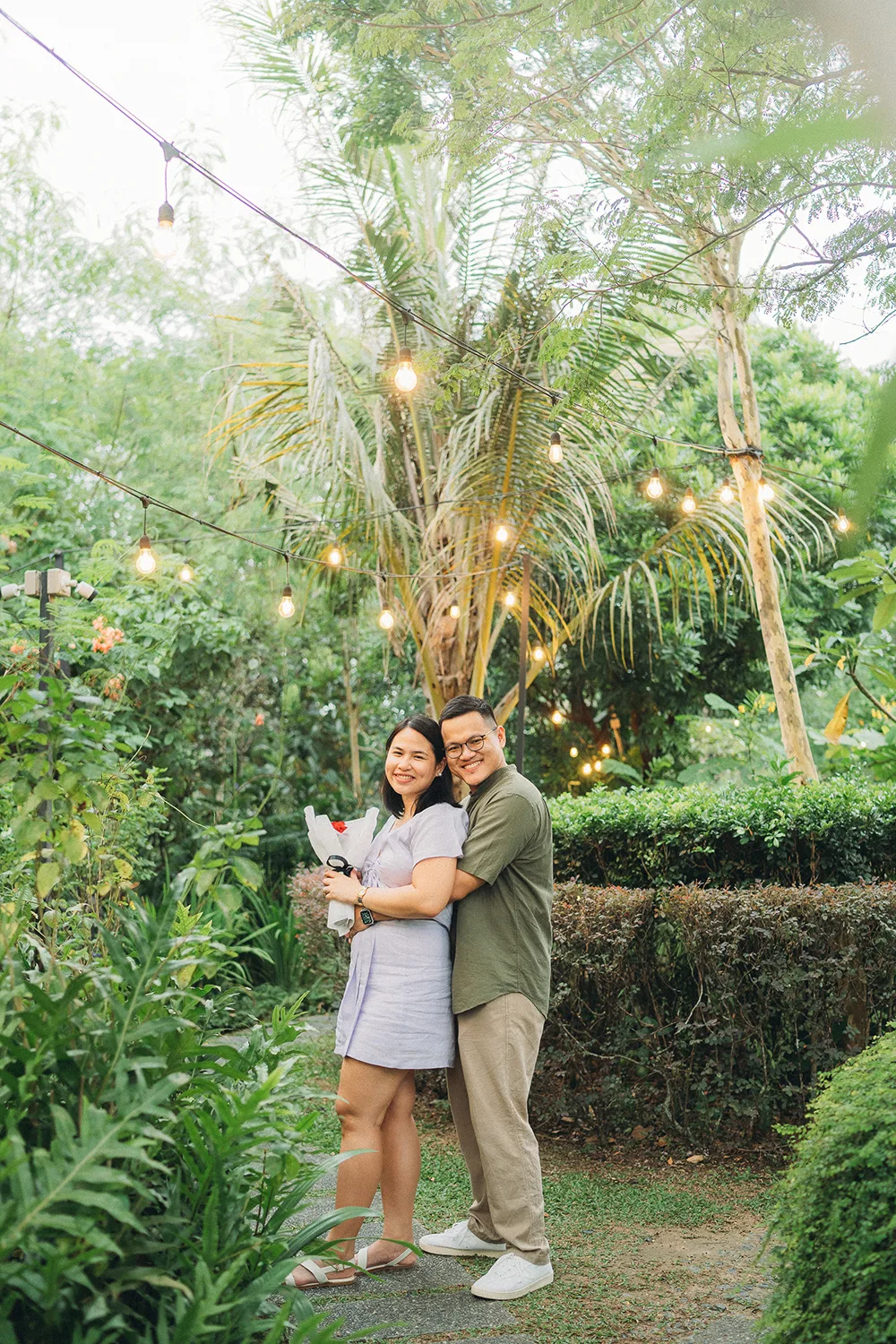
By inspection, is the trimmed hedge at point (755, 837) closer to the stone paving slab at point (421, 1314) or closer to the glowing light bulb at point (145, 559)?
the stone paving slab at point (421, 1314)

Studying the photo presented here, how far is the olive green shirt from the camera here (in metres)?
3.57

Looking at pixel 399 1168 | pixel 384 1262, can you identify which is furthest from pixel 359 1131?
pixel 384 1262

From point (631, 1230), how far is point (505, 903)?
1480mm

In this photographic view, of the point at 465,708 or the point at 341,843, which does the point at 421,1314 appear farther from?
the point at 465,708

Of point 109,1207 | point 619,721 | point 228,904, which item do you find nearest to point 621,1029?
point 228,904

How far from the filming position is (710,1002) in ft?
16.0

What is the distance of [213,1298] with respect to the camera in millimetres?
1907

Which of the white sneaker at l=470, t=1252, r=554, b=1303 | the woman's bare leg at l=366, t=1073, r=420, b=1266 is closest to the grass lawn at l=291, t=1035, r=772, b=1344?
the white sneaker at l=470, t=1252, r=554, b=1303

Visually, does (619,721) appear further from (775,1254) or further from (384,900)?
(775,1254)

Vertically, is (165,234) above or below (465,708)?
above

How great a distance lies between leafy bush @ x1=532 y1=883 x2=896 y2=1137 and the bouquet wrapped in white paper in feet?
5.61

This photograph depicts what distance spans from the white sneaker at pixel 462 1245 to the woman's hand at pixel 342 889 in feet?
4.23

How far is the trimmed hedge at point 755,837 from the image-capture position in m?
5.66

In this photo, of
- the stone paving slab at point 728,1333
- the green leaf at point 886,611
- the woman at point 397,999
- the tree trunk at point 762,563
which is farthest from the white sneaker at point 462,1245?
the tree trunk at point 762,563
